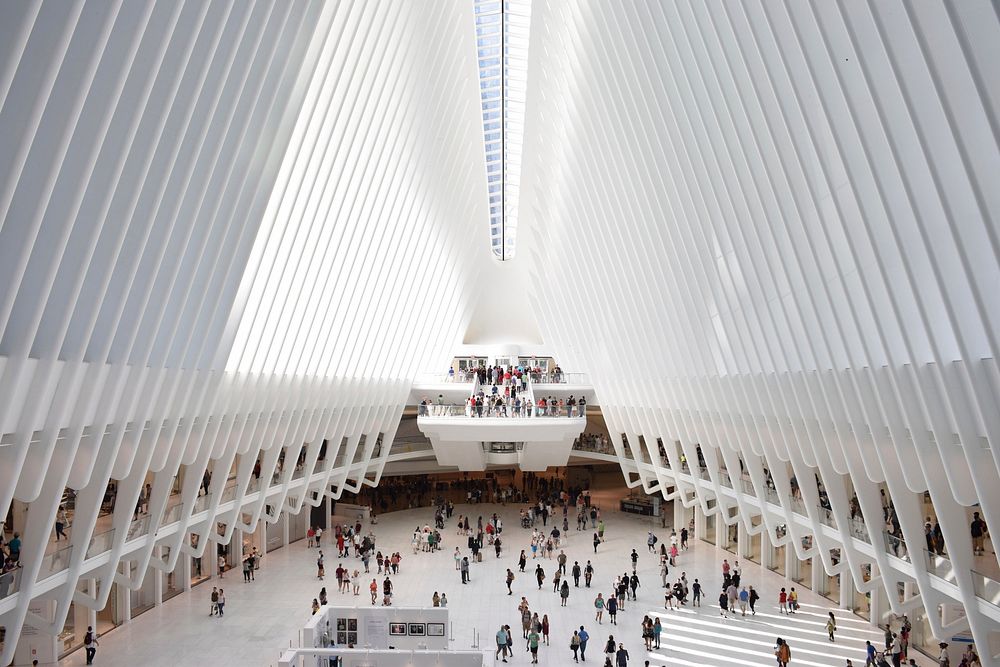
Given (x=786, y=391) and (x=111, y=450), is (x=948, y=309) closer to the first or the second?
(x=786, y=391)

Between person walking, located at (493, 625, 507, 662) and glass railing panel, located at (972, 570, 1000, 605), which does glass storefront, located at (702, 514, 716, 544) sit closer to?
person walking, located at (493, 625, 507, 662)

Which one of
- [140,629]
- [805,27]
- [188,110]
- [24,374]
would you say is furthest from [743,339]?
[140,629]

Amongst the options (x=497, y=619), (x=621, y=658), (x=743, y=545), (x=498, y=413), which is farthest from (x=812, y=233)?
(x=498, y=413)

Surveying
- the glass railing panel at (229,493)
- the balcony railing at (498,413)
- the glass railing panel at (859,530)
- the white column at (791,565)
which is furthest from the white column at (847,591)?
the glass railing panel at (229,493)

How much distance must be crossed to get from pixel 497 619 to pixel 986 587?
1186 cm

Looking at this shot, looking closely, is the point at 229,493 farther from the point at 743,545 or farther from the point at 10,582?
the point at 743,545

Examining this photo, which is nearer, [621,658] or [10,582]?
[10,582]

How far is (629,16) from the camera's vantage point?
673 inches

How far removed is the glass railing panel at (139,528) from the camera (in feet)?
57.8

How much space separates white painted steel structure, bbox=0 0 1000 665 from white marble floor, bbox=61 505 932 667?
6.82 feet

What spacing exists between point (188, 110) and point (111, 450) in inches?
256

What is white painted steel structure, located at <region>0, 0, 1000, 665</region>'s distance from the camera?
9.01 metres

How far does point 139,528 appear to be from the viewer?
17.9 metres

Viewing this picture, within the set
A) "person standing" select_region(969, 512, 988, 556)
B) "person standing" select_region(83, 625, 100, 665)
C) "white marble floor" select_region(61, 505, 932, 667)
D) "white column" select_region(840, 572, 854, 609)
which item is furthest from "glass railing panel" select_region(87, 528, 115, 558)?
"white column" select_region(840, 572, 854, 609)
